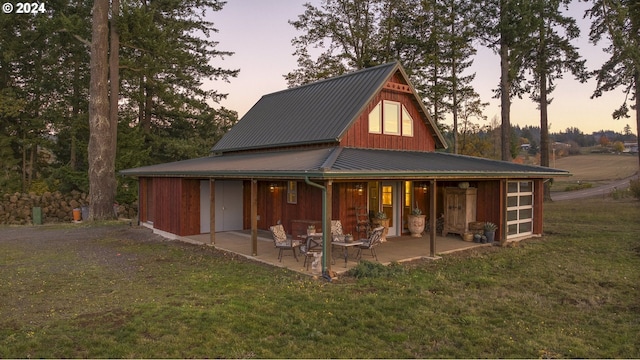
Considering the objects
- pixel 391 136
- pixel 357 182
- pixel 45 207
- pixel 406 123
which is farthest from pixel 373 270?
pixel 45 207

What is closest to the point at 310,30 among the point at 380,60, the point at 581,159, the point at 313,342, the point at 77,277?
the point at 380,60

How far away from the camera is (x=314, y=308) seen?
6.91 meters

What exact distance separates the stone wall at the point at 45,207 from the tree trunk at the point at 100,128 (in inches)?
100

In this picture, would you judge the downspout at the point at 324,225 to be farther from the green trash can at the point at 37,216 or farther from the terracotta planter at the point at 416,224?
the green trash can at the point at 37,216

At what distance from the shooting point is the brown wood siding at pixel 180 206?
14773 mm

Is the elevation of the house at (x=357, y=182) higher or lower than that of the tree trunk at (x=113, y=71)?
lower

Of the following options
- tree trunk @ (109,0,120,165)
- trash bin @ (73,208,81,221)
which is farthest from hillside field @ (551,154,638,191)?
trash bin @ (73,208,81,221)

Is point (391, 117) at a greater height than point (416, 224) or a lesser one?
greater

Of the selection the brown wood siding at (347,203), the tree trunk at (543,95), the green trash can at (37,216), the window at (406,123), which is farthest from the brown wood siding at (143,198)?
the tree trunk at (543,95)

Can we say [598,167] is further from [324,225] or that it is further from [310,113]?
[324,225]

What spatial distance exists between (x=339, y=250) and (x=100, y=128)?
14935 millimetres

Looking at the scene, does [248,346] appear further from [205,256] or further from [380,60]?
[380,60]

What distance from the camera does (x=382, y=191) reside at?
563 inches

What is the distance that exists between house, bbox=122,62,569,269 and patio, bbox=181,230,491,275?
0.46 m
